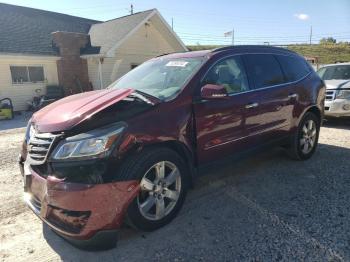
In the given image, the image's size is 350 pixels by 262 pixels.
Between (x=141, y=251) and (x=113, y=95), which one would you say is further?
(x=113, y=95)

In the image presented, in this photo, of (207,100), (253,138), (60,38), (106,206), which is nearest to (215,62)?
(207,100)

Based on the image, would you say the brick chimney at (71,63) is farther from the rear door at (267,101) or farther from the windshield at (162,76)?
the rear door at (267,101)

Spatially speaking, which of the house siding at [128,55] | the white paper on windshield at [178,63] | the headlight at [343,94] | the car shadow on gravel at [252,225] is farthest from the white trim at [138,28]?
the car shadow on gravel at [252,225]

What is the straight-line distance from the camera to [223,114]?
380 cm

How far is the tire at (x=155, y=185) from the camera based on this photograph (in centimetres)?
294

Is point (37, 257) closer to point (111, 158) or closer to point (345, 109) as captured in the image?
point (111, 158)

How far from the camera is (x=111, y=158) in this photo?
277 cm

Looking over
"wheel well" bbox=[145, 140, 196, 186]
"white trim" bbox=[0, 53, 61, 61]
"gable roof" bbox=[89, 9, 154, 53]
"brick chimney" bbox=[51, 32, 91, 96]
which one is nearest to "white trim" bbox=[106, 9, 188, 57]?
"gable roof" bbox=[89, 9, 154, 53]

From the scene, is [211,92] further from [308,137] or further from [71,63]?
[71,63]

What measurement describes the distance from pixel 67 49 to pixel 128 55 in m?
3.45

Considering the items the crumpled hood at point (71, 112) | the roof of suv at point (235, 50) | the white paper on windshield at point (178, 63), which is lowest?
the crumpled hood at point (71, 112)

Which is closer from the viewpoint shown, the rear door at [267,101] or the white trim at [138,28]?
the rear door at [267,101]

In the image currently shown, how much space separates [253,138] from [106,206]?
7.72ft

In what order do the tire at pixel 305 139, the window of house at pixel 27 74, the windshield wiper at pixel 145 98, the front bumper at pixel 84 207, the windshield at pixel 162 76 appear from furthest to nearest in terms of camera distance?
the window of house at pixel 27 74 < the tire at pixel 305 139 < the windshield at pixel 162 76 < the windshield wiper at pixel 145 98 < the front bumper at pixel 84 207
